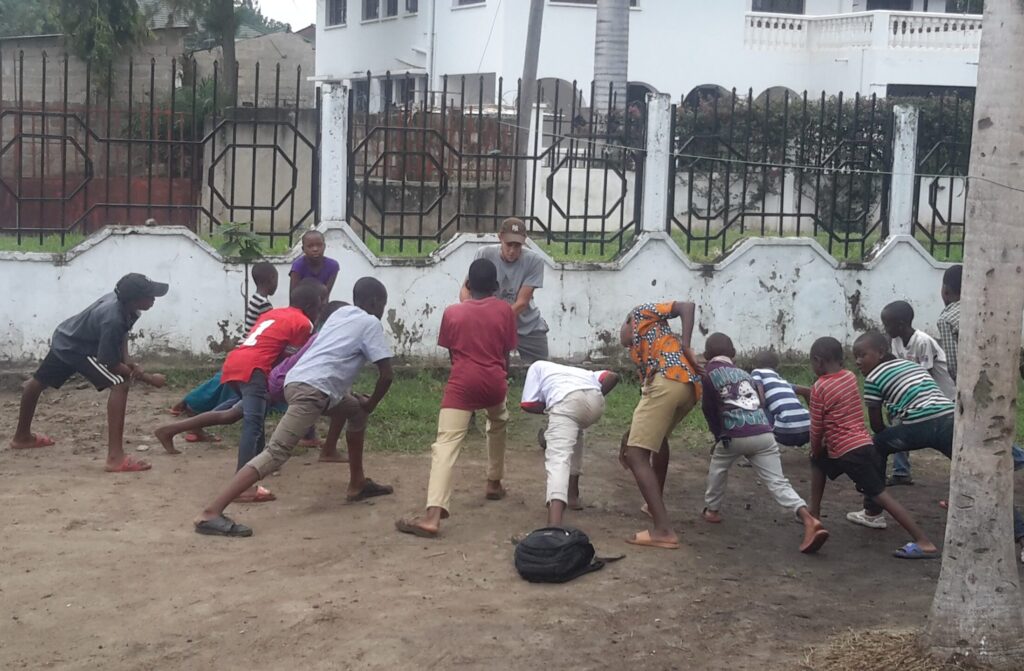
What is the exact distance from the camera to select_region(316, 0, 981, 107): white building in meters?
26.7

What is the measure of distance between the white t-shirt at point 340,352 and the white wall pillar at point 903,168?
6.67 metres

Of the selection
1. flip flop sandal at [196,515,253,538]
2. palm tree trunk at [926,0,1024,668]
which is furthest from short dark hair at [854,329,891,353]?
flip flop sandal at [196,515,253,538]

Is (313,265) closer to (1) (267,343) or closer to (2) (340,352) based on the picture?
(1) (267,343)

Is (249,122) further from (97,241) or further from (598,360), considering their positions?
(598,360)

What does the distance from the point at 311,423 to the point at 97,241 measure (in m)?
4.09

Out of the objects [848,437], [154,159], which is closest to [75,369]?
[154,159]

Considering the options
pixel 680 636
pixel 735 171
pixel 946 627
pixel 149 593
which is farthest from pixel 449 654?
pixel 735 171

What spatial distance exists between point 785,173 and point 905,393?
5287mm

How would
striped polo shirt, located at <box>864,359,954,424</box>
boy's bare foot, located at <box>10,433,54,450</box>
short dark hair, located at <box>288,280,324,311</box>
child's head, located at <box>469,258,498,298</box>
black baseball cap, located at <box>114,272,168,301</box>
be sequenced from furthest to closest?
boy's bare foot, located at <box>10,433,54,450</box> → black baseball cap, located at <box>114,272,168,301</box> → short dark hair, located at <box>288,280,324,311</box> → child's head, located at <box>469,258,498,298</box> → striped polo shirt, located at <box>864,359,954,424</box>

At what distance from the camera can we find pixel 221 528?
6449 mm

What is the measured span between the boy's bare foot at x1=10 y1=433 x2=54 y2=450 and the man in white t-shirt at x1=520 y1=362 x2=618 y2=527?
374 cm

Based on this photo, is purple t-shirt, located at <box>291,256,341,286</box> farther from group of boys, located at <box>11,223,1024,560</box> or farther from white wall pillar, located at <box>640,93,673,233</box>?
white wall pillar, located at <box>640,93,673,233</box>

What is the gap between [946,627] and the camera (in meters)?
4.79

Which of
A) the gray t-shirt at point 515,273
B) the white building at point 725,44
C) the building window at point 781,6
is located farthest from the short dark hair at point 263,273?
the building window at point 781,6
